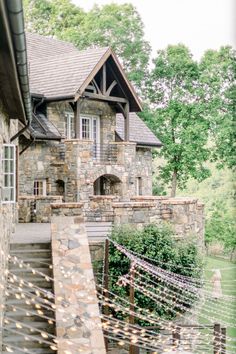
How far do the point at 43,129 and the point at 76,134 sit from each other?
988mm

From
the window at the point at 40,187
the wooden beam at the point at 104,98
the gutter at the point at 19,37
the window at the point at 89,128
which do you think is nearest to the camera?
the gutter at the point at 19,37

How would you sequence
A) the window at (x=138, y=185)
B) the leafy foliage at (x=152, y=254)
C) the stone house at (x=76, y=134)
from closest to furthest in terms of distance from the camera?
1. the leafy foliage at (x=152, y=254)
2. the stone house at (x=76, y=134)
3. the window at (x=138, y=185)

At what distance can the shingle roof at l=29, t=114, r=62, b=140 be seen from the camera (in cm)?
1642

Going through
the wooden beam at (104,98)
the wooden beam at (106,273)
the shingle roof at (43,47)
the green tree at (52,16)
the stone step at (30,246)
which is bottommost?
the wooden beam at (106,273)

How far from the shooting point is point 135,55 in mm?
26281

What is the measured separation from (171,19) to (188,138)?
6.41 meters

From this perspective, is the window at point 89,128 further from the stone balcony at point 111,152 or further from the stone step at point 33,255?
the stone step at point 33,255

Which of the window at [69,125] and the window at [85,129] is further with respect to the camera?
the window at [85,129]

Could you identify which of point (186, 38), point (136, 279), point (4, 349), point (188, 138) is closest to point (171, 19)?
point (186, 38)

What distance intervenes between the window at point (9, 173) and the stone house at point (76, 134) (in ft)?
15.4

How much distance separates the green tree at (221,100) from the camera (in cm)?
2469

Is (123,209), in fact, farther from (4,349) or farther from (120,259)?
(4,349)

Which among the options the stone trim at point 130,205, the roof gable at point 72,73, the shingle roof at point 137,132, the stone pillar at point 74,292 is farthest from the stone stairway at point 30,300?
the shingle roof at point 137,132

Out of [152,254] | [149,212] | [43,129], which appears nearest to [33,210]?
[43,129]
